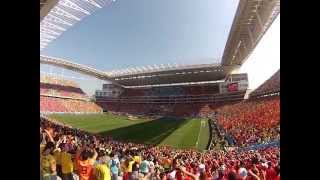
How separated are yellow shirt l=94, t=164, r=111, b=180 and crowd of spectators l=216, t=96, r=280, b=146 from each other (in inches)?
76.8

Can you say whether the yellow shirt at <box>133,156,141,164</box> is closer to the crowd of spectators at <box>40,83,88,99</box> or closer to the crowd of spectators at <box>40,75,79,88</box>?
the crowd of spectators at <box>40,83,88,99</box>

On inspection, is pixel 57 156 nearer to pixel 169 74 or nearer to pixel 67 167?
pixel 67 167

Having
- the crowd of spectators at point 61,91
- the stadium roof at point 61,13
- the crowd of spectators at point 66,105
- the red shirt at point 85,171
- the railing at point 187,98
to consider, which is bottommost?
the red shirt at point 85,171

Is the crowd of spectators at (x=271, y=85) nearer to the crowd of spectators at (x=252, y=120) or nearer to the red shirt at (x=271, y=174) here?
the crowd of spectators at (x=252, y=120)

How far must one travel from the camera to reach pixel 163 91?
7684 millimetres

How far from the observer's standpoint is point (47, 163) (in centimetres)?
785

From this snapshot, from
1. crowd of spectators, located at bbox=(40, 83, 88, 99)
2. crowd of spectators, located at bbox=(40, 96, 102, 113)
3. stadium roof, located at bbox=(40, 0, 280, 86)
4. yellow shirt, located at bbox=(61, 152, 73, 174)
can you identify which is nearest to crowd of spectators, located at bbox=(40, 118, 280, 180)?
yellow shirt, located at bbox=(61, 152, 73, 174)

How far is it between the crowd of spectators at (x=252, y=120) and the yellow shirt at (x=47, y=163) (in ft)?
9.56

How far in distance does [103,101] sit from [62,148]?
1.09 m

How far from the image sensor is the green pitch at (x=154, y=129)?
7.09 meters

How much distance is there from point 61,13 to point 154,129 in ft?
12.0

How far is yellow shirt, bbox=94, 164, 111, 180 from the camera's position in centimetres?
728

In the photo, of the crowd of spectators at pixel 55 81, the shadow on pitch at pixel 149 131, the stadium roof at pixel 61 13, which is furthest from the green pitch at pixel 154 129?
the stadium roof at pixel 61 13
